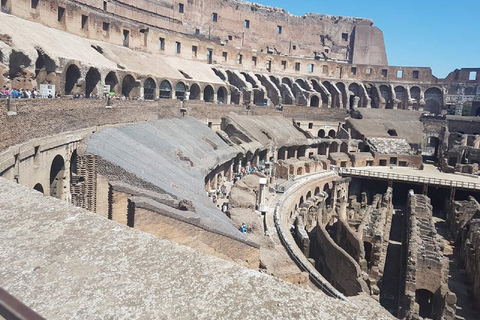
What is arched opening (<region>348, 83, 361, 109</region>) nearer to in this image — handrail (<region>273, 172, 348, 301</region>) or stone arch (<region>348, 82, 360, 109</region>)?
stone arch (<region>348, 82, 360, 109</region>)

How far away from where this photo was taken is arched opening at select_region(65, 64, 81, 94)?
2437 centimetres

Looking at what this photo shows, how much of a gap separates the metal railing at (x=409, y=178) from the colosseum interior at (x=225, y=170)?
10.3 inches

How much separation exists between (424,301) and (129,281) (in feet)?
50.3

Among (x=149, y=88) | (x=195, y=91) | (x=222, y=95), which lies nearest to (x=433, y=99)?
(x=222, y=95)

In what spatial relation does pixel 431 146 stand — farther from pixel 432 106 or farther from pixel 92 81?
pixel 92 81

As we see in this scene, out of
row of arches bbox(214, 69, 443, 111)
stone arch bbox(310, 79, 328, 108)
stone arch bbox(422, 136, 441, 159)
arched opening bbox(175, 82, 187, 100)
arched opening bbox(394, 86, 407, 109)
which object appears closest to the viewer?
arched opening bbox(175, 82, 187, 100)

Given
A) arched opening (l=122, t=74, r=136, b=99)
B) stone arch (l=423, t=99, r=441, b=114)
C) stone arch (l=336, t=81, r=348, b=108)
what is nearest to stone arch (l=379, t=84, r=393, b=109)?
stone arch (l=336, t=81, r=348, b=108)

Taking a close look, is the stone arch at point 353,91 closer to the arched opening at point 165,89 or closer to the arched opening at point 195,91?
the arched opening at point 195,91

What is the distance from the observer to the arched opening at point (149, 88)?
30983 millimetres

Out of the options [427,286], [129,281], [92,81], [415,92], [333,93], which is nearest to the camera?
[129,281]

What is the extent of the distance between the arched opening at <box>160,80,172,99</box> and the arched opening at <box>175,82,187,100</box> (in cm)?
91

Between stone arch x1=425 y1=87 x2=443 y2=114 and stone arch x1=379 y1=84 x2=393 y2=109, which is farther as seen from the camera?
stone arch x1=425 y1=87 x2=443 y2=114

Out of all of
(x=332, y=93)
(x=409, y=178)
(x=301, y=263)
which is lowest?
(x=301, y=263)

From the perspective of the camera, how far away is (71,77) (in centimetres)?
2498
